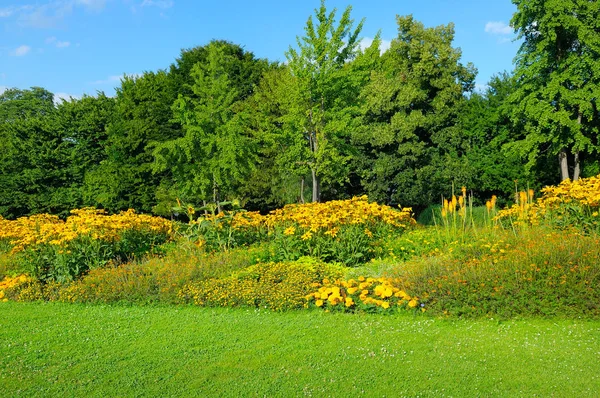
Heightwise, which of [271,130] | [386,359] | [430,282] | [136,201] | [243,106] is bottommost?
[386,359]

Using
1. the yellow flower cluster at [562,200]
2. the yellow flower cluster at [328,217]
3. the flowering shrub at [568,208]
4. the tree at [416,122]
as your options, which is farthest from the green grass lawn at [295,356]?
the tree at [416,122]

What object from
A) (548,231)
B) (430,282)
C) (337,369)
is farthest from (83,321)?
(548,231)

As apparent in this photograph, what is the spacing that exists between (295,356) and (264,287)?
207 centimetres

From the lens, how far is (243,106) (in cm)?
2589

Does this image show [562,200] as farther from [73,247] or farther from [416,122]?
[416,122]

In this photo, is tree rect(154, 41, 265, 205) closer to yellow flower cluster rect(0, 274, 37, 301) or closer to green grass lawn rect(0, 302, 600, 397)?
yellow flower cluster rect(0, 274, 37, 301)

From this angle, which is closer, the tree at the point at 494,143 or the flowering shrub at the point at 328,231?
the flowering shrub at the point at 328,231

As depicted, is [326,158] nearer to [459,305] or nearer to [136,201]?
[136,201]

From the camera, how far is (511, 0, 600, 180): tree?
20.2 m

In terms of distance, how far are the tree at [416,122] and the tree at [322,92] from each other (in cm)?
465

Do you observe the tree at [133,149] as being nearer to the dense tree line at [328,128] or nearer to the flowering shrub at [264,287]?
the dense tree line at [328,128]

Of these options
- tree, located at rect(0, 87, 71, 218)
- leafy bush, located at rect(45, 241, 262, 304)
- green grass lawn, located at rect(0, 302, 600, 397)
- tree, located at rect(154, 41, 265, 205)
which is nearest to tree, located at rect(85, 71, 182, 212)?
tree, located at rect(0, 87, 71, 218)

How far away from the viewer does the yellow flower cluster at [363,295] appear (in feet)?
20.3

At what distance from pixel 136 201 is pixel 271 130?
7.58m
